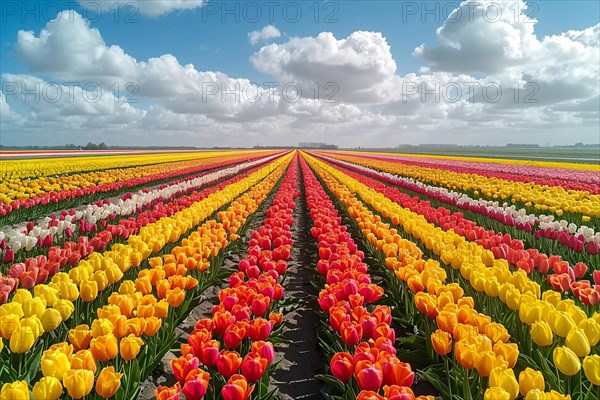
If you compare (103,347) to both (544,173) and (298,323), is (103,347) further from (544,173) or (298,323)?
(544,173)

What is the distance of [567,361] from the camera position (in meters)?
2.19

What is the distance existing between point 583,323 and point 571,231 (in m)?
5.51

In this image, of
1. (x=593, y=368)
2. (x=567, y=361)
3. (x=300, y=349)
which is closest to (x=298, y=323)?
(x=300, y=349)

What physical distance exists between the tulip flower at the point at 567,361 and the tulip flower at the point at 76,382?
2605mm

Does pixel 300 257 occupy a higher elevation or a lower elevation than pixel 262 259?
lower

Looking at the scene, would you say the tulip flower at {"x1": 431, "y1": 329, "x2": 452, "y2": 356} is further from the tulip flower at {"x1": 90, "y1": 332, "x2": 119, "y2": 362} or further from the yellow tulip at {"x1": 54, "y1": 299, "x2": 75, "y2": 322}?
the yellow tulip at {"x1": 54, "y1": 299, "x2": 75, "y2": 322}

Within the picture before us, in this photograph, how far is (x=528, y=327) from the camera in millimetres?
3186

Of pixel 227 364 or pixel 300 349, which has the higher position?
pixel 227 364

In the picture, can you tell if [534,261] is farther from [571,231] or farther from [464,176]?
[464,176]

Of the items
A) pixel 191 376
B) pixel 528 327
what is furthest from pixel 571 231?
pixel 191 376

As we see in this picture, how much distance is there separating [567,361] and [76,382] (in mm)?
2690

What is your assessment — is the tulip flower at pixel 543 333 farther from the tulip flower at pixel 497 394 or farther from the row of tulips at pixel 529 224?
the row of tulips at pixel 529 224

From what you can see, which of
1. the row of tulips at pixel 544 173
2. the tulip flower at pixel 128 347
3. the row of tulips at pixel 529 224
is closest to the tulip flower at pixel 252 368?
the tulip flower at pixel 128 347

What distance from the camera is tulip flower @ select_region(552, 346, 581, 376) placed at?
85.6 inches
